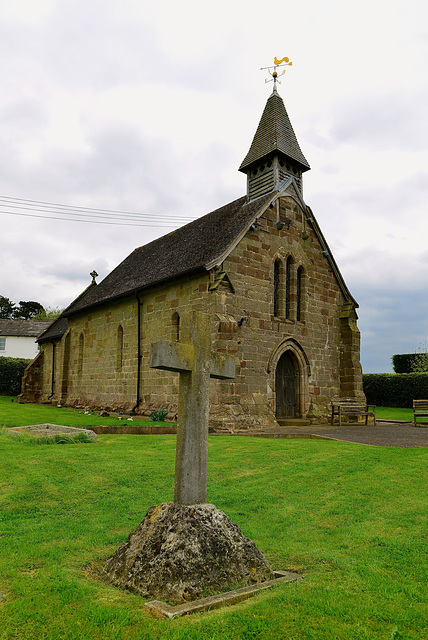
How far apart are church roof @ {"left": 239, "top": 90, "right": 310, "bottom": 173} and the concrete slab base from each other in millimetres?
18833

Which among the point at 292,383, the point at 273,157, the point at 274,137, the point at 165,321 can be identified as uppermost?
the point at 274,137

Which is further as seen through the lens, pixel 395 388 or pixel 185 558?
pixel 395 388

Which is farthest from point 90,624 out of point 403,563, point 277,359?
→ point 277,359

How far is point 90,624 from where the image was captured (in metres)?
3.47

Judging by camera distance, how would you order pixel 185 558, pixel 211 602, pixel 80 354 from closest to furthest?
pixel 211 602 < pixel 185 558 < pixel 80 354

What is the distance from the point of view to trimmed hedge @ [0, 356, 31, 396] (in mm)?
39250

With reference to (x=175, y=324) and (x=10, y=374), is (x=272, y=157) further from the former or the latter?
(x=10, y=374)

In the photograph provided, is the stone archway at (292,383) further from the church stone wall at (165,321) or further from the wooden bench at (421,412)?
the church stone wall at (165,321)

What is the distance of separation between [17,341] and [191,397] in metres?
53.1

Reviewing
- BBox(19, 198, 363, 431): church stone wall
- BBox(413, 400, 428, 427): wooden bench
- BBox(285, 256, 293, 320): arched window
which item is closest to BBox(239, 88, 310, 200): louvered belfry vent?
BBox(19, 198, 363, 431): church stone wall

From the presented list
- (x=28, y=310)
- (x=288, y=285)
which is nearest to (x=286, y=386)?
(x=288, y=285)

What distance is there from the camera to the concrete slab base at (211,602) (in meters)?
3.77

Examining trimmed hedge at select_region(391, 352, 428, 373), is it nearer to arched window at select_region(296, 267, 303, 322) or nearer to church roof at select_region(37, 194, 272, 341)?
arched window at select_region(296, 267, 303, 322)

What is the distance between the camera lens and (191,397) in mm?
5223
